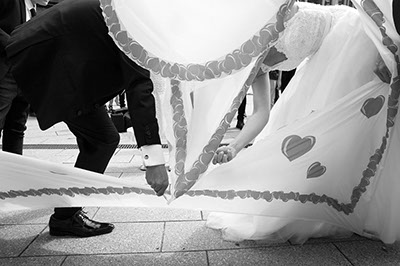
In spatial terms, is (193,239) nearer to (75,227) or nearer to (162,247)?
(162,247)

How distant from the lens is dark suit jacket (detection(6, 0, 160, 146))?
4.66 ft

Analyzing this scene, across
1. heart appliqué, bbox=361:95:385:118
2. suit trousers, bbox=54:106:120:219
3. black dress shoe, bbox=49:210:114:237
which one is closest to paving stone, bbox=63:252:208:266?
black dress shoe, bbox=49:210:114:237

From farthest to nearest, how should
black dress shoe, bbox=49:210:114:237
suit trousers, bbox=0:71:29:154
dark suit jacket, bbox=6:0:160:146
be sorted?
suit trousers, bbox=0:71:29:154, black dress shoe, bbox=49:210:114:237, dark suit jacket, bbox=6:0:160:146

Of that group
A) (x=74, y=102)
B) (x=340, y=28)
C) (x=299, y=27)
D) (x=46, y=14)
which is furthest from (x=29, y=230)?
(x=340, y=28)

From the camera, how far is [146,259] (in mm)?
1658

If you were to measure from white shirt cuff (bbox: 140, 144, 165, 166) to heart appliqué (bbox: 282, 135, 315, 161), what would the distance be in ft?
1.84

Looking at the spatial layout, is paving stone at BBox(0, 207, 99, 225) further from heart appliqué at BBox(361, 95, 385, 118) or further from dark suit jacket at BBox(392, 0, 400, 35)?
dark suit jacket at BBox(392, 0, 400, 35)

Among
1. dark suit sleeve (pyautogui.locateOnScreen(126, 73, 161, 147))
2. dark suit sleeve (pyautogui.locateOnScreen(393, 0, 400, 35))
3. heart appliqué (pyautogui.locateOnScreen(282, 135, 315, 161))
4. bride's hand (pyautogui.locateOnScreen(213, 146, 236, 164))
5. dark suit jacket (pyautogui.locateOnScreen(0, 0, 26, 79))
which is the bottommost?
heart appliqué (pyautogui.locateOnScreen(282, 135, 315, 161))

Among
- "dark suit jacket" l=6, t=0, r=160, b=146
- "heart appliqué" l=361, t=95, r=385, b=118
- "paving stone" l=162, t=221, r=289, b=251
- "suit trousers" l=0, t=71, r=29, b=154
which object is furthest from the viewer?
"suit trousers" l=0, t=71, r=29, b=154

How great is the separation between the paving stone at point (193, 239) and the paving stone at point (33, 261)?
479 mm

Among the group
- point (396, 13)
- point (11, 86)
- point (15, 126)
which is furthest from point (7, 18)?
point (396, 13)

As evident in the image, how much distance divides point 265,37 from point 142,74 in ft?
1.46

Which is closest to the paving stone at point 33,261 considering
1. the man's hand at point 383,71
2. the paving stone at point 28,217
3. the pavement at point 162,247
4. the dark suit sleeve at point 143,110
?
the pavement at point 162,247

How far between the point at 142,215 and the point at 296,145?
105 cm
